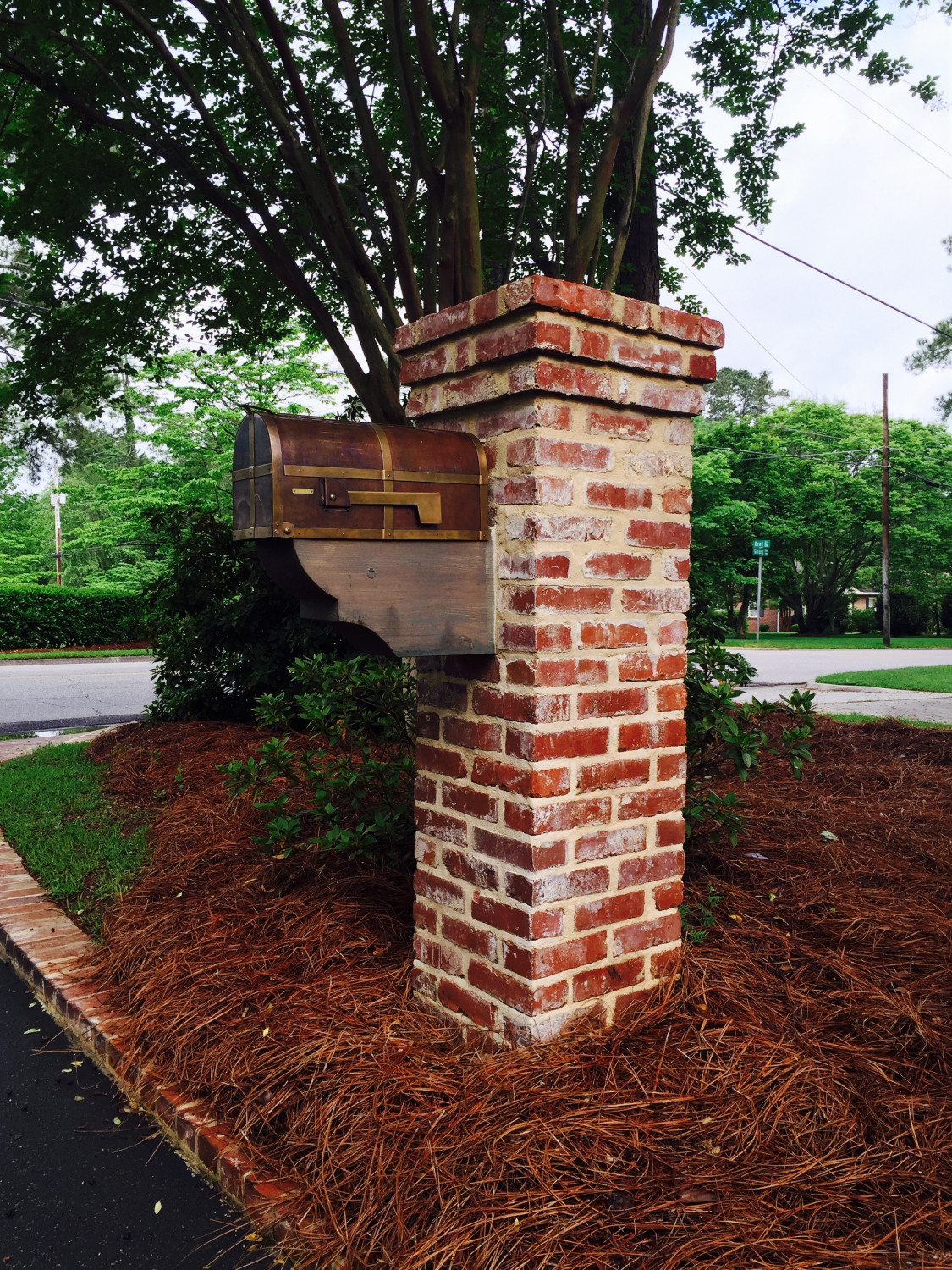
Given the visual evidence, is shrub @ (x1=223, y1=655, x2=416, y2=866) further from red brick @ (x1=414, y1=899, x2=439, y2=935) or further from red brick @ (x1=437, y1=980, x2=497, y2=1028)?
red brick @ (x1=437, y1=980, x2=497, y2=1028)

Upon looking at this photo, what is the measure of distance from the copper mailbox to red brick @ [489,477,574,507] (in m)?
0.05

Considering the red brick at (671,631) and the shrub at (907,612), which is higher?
the red brick at (671,631)

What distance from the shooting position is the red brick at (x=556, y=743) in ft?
6.36

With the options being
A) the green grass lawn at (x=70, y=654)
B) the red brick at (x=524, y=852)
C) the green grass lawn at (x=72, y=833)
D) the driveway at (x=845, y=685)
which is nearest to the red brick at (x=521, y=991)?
the red brick at (x=524, y=852)

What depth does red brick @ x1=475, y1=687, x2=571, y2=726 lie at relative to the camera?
194 cm

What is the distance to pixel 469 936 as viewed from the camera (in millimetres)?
2127

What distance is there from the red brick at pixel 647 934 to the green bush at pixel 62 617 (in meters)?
18.7

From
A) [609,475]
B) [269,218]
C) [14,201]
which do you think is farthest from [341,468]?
[14,201]

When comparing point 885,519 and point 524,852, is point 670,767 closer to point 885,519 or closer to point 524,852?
A: point 524,852

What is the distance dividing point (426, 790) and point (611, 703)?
1.78 ft

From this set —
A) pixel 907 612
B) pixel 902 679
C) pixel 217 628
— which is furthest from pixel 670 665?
pixel 907 612

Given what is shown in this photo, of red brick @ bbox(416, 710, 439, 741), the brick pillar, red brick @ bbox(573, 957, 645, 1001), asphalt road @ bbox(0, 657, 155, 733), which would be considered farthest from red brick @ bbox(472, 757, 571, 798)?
asphalt road @ bbox(0, 657, 155, 733)

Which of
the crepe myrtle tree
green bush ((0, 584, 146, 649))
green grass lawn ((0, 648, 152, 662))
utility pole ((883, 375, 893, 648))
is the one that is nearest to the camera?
the crepe myrtle tree

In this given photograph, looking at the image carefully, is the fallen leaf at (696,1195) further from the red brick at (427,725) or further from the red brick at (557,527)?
the red brick at (557,527)
